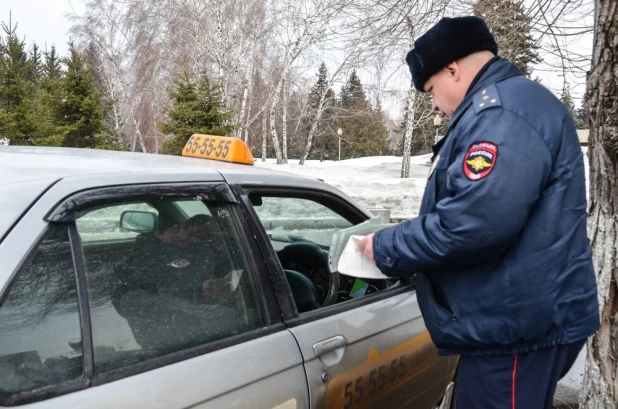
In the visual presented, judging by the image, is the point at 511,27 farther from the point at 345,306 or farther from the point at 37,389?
the point at 37,389

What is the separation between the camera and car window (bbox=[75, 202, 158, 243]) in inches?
53.3

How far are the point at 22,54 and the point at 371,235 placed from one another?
16.0 meters

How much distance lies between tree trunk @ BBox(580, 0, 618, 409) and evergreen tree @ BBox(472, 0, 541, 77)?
2.78 m

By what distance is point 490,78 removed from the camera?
1.54 metres

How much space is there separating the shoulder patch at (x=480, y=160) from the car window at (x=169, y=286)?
79cm

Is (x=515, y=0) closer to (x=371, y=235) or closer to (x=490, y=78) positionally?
(x=490, y=78)

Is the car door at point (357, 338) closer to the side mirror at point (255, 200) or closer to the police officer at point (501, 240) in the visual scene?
the side mirror at point (255, 200)

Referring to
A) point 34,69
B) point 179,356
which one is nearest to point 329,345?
point 179,356

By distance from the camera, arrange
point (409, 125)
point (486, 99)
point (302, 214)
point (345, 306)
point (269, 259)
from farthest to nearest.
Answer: point (409, 125) → point (302, 214) → point (345, 306) → point (269, 259) → point (486, 99)

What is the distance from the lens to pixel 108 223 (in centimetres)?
162

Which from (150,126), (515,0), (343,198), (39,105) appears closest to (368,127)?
(150,126)

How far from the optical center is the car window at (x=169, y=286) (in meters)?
1.31

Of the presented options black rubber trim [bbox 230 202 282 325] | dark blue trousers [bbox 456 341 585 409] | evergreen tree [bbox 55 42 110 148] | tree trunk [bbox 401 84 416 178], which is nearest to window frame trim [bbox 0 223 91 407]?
black rubber trim [bbox 230 202 282 325]

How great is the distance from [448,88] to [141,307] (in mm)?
1221
